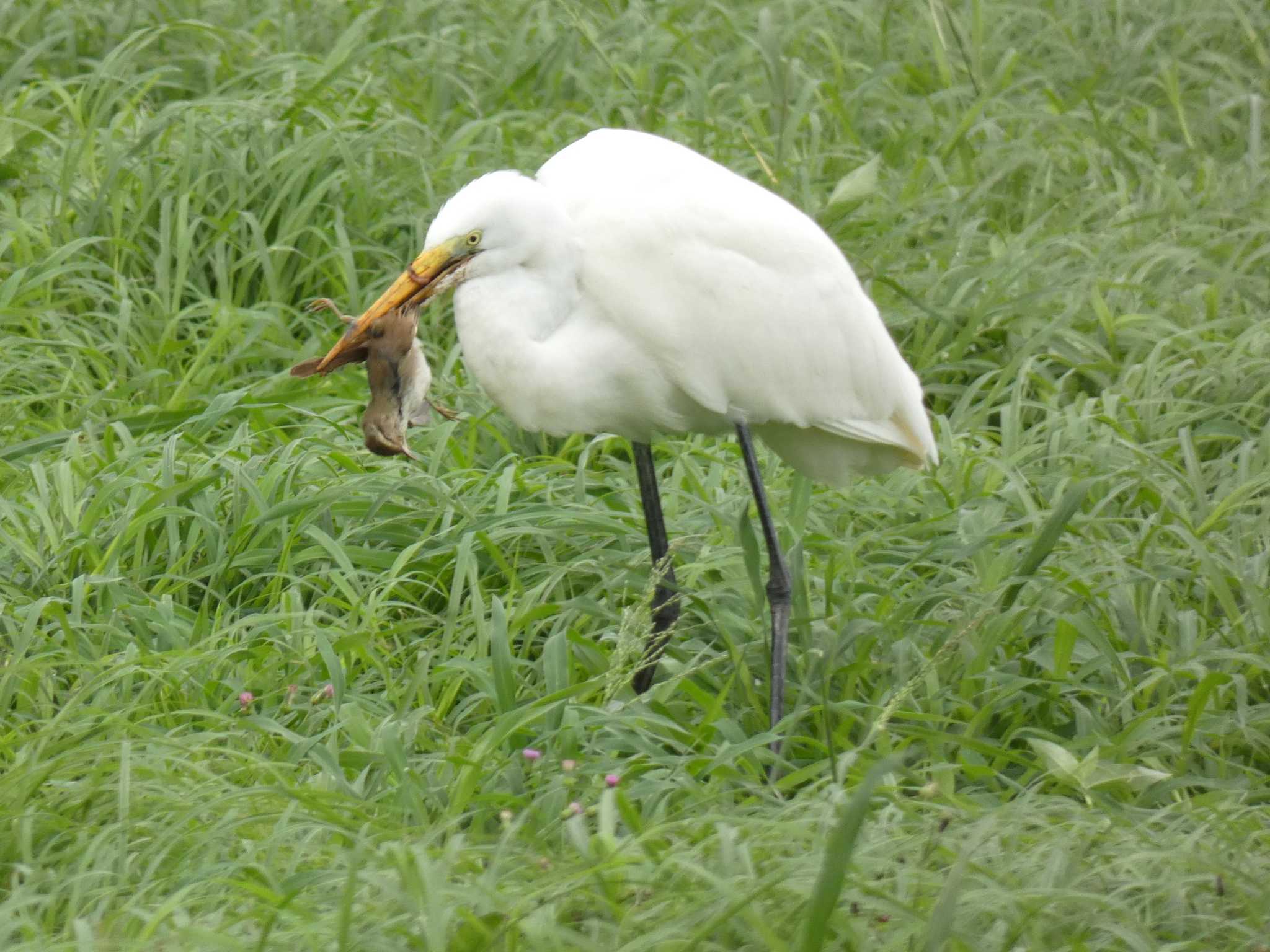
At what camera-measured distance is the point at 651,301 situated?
3.26 m

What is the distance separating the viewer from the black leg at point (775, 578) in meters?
3.36

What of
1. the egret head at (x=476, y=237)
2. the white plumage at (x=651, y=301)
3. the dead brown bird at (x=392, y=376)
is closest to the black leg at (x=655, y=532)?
the white plumage at (x=651, y=301)

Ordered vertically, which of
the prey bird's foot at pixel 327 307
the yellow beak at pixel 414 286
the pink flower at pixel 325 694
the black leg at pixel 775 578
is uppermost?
the yellow beak at pixel 414 286

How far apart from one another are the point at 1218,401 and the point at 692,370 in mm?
1818

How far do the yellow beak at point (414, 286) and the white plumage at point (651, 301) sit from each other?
3 cm

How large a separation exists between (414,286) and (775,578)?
2.99 ft

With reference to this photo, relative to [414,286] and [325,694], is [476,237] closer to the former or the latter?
[414,286]

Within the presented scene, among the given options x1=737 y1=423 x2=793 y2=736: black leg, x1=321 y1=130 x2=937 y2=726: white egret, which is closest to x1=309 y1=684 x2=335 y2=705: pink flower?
x1=321 y1=130 x2=937 y2=726: white egret

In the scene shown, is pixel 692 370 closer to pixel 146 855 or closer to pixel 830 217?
pixel 146 855

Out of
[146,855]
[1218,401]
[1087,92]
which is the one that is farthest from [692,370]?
[1087,92]

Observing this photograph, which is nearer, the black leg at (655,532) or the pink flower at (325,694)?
the pink flower at (325,694)

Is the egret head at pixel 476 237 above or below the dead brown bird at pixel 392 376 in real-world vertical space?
above

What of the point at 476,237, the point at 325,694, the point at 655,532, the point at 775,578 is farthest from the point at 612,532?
the point at 476,237

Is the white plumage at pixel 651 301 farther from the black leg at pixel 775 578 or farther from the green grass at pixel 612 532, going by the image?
the green grass at pixel 612 532
